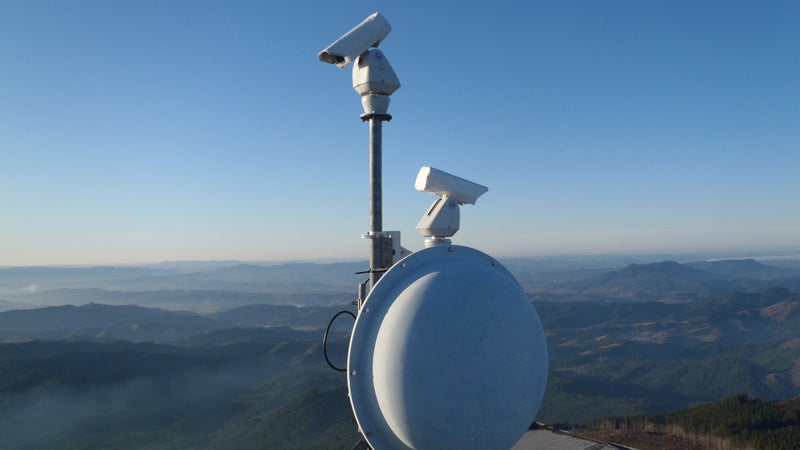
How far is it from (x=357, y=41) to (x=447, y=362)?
16.6 ft

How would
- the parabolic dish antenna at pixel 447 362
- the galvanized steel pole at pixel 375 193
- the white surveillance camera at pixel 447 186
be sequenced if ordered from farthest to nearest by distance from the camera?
the galvanized steel pole at pixel 375 193
the white surveillance camera at pixel 447 186
the parabolic dish antenna at pixel 447 362

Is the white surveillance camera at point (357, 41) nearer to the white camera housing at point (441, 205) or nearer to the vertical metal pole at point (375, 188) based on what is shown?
the vertical metal pole at point (375, 188)

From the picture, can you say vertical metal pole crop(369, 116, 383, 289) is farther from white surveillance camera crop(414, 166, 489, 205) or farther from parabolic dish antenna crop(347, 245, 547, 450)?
parabolic dish antenna crop(347, 245, 547, 450)

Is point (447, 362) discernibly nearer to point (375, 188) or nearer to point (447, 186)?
point (447, 186)

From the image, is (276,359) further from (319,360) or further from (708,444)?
(708,444)

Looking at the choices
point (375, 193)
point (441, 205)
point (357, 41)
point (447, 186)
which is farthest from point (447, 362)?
point (357, 41)

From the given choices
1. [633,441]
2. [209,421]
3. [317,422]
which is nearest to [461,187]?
[633,441]

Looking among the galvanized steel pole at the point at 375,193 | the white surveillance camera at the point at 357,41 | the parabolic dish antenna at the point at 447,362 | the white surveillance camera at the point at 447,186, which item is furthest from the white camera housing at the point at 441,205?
the white surveillance camera at the point at 357,41

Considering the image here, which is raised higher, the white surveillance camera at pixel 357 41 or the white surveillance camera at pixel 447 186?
the white surveillance camera at pixel 357 41

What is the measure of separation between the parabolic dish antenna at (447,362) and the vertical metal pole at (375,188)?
1.37 meters

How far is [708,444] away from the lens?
20766 millimetres

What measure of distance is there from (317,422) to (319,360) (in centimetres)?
7091

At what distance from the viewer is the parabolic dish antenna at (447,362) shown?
582 centimetres

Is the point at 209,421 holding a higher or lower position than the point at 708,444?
lower
